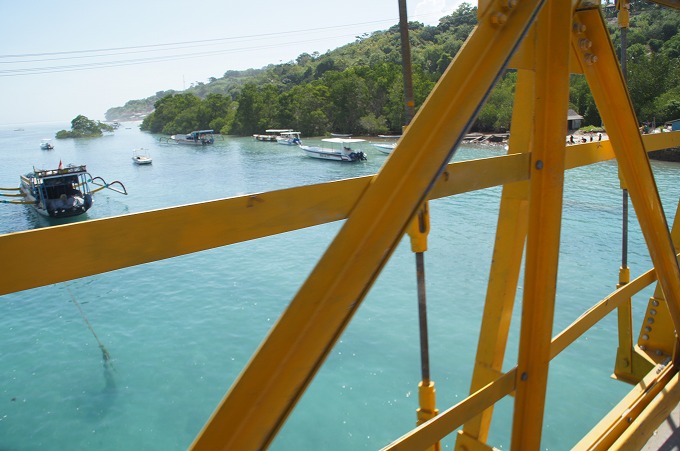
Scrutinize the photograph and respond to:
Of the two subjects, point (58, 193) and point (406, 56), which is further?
point (58, 193)

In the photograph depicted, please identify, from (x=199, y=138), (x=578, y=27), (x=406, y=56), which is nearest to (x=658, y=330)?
(x=578, y=27)

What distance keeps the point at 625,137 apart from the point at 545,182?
2.56 ft

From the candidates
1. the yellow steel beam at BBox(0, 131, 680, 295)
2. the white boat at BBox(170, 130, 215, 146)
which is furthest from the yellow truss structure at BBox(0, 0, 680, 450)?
the white boat at BBox(170, 130, 215, 146)

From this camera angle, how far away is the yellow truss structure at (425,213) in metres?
1.07

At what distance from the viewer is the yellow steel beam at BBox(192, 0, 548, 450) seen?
1075mm

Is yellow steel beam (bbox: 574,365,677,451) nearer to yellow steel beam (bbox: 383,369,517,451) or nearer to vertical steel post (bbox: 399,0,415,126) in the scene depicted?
yellow steel beam (bbox: 383,369,517,451)

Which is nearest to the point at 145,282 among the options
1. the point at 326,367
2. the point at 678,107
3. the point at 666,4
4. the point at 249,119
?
the point at 326,367

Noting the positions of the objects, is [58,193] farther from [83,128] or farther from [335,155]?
[83,128]

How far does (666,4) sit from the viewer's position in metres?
2.80

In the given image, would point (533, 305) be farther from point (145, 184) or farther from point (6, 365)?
point (145, 184)

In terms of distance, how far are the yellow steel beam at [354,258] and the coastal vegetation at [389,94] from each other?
26.7 meters

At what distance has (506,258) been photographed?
2.43 meters

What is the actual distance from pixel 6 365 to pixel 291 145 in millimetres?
43061

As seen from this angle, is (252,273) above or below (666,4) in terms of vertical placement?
below
